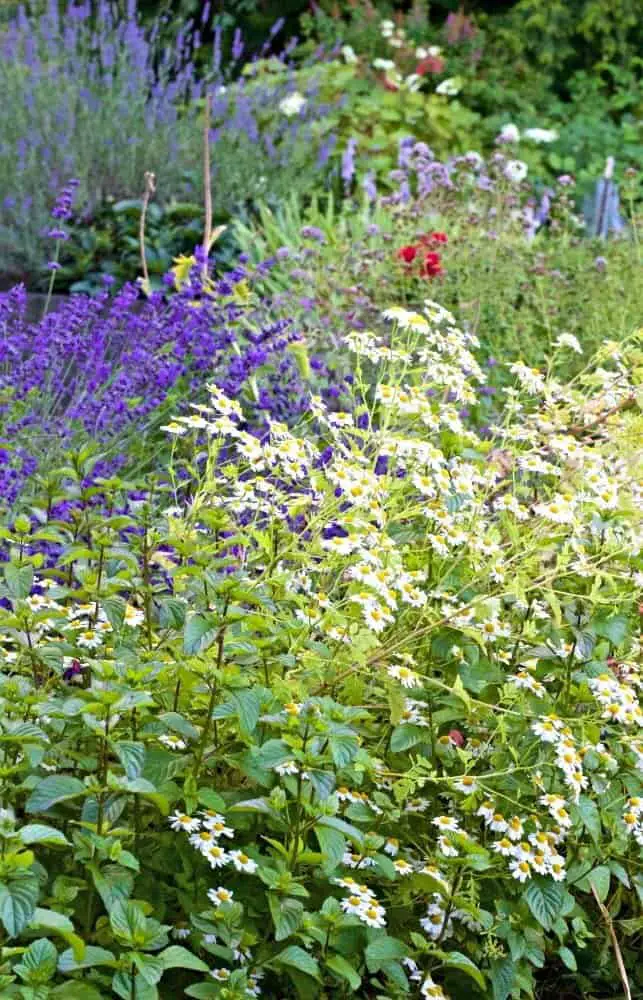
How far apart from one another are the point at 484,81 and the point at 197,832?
28.2ft

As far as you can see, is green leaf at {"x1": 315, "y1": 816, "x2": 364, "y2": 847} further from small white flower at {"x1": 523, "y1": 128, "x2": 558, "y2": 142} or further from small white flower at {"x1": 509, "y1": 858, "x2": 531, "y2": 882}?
small white flower at {"x1": 523, "y1": 128, "x2": 558, "y2": 142}

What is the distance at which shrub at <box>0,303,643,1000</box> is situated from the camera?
5.85 ft

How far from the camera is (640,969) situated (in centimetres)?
249

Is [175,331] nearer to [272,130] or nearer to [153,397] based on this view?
[153,397]

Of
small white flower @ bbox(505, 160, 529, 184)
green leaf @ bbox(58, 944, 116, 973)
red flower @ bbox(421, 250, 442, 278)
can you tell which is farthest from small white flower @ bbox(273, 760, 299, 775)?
small white flower @ bbox(505, 160, 529, 184)

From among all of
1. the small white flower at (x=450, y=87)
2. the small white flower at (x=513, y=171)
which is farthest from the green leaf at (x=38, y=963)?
the small white flower at (x=450, y=87)

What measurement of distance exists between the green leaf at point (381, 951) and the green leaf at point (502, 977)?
208 mm

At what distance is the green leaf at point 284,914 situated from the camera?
177 centimetres

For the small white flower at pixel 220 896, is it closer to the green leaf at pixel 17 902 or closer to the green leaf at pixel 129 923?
the green leaf at pixel 129 923

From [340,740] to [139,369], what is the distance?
1994mm

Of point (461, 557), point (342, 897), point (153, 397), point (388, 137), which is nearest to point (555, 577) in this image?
point (461, 557)

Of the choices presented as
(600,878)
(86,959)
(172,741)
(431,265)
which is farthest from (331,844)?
(431,265)

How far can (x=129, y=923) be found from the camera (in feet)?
5.42

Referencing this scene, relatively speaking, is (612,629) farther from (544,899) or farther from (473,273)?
(473,273)
